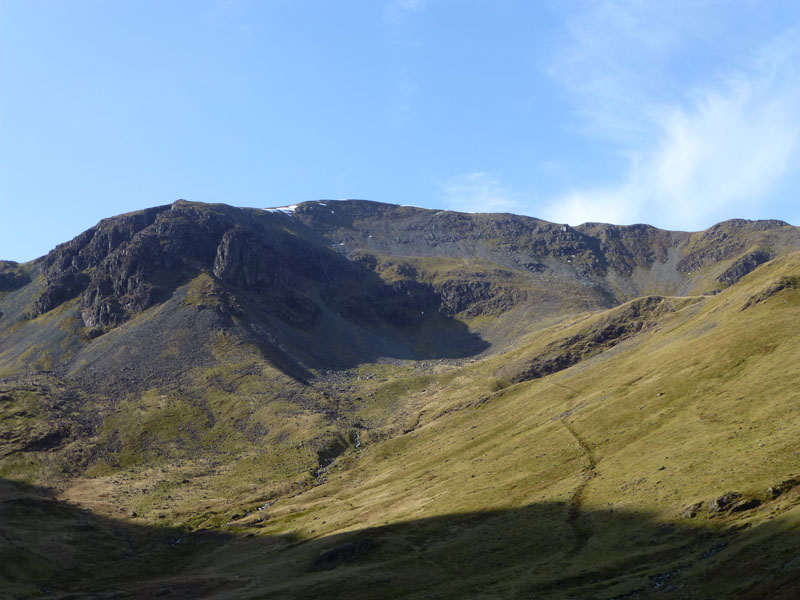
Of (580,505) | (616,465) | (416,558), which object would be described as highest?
(616,465)

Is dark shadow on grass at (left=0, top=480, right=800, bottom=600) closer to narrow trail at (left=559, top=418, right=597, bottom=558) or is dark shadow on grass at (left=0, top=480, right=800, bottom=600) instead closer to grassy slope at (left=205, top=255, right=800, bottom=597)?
grassy slope at (left=205, top=255, right=800, bottom=597)

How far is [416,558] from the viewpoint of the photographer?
98.7m

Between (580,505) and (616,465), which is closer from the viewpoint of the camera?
(580,505)

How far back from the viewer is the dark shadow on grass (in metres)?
A: 65.4

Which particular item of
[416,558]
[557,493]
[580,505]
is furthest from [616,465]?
[416,558]

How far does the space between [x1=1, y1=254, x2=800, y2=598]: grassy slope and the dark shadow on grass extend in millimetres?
397

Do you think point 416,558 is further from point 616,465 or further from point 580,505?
point 616,465

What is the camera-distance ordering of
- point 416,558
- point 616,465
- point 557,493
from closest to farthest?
point 416,558 → point 557,493 → point 616,465

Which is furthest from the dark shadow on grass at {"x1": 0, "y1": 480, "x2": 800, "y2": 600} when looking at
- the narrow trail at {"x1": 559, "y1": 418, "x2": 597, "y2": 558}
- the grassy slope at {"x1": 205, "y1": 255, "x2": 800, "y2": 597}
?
the narrow trail at {"x1": 559, "y1": 418, "x2": 597, "y2": 558}

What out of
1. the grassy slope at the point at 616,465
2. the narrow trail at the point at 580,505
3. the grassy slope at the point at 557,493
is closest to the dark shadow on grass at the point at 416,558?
the grassy slope at the point at 557,493

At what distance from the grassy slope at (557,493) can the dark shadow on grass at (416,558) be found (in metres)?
0.40

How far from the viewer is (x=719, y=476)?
9094cm

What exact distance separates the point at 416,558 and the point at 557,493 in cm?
2789

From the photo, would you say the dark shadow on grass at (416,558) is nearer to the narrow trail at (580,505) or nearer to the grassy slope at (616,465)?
the grassy slope at (616,465)
